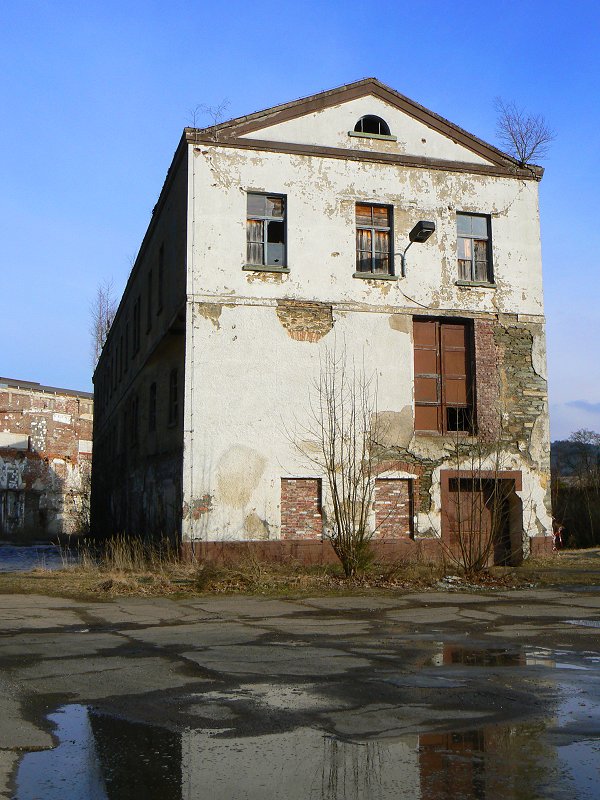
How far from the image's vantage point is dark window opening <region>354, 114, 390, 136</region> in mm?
18703

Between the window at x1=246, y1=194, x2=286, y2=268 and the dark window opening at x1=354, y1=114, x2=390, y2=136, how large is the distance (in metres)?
2.66

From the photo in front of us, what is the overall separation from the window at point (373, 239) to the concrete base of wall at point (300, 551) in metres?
6.00

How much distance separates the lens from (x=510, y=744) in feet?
14.0

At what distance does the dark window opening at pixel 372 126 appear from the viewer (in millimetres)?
18703

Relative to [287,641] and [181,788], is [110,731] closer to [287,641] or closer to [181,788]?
[181,788]

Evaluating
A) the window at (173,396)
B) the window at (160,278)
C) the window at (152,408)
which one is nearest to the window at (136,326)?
the window at (152,408)

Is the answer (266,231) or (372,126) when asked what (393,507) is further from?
(372,126)

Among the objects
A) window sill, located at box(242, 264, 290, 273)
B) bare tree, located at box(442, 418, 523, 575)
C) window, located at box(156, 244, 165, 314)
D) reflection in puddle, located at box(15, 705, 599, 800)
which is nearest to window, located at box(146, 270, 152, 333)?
window, located at box(156, 244, 165, 314)

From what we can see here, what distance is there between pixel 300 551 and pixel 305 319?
487 cm

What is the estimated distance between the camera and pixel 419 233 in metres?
18.1

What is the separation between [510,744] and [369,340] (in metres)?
13.8

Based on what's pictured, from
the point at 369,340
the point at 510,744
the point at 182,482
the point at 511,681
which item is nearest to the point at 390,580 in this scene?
the point at 182,482

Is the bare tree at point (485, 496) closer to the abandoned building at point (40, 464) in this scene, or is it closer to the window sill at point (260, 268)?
the window sill at point (260, 268)

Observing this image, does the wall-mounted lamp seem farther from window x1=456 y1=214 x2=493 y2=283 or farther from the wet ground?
the wet ground
